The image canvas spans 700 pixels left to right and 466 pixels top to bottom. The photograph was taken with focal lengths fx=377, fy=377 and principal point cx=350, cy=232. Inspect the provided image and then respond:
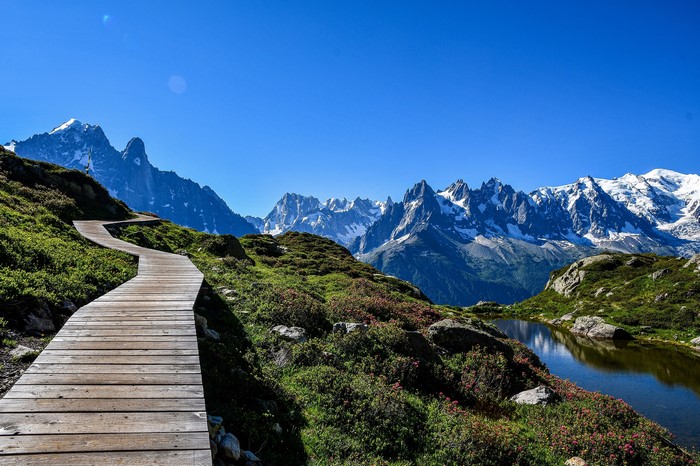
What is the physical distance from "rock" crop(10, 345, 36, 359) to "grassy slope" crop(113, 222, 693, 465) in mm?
4368

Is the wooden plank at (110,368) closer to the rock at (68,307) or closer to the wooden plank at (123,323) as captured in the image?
the wooden plank at (123,323)

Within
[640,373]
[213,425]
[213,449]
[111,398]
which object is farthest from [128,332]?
[640,373]

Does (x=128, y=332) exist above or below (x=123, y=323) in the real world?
below

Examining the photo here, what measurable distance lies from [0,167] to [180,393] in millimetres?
45044

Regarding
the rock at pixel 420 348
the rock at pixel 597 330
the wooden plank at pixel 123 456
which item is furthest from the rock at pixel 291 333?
the rock at pixel 597 330

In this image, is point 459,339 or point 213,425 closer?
point 213,425

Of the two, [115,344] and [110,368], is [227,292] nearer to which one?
[115,344]

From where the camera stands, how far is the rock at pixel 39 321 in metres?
11.4

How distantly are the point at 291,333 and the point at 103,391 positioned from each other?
386 inches

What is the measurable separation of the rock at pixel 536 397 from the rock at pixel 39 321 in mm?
17486

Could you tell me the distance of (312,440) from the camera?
9734mm

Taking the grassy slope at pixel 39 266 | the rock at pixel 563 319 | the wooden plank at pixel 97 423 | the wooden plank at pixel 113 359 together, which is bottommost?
the rock at pixel 563 319

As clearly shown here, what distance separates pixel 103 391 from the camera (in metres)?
6.64

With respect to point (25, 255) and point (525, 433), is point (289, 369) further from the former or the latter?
point (25, 255)
